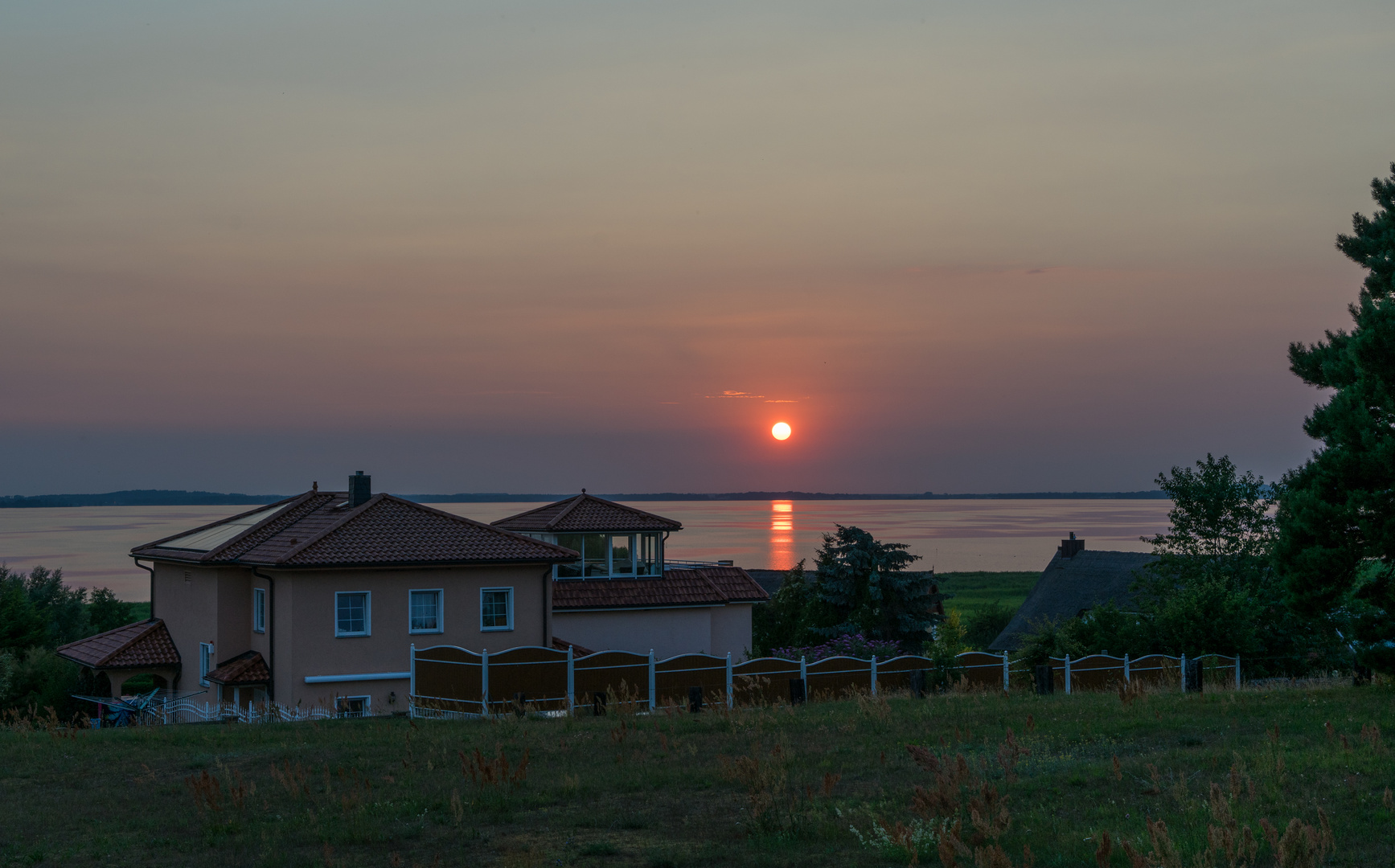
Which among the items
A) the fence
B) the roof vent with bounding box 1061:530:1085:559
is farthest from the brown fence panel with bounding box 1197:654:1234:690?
the roof vent with bounding box 1061:530:1085:559

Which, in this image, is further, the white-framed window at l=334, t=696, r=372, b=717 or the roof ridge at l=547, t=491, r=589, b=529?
the roof ridge at l=547, t=491, r=589, b=529

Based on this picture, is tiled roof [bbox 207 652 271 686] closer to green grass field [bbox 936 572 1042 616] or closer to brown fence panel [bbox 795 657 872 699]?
brown fence panel [bbox 795 657 872 699]

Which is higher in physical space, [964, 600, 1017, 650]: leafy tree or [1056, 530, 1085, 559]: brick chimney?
[1056, 530, 1085, 559]: brick chimney

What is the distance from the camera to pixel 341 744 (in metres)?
16.4

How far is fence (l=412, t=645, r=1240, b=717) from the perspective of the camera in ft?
82.1

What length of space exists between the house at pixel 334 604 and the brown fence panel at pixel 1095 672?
14.7m

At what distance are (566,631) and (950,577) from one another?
267ft

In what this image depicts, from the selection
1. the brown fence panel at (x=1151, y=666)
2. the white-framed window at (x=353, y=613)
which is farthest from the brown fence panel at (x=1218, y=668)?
the white-framed window at (x=353, y=613)

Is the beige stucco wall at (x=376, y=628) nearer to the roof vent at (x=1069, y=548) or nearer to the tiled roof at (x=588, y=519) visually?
the tiled roof at (x=588, y=519)

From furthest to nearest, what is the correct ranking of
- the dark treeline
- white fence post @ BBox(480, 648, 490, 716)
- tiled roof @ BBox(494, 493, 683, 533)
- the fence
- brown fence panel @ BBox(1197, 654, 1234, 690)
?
tiled roof @ BBox(494, 493, 683, 533), the dark treeline, brown fence panel @ BBox(1197, 654, 1234, 690), the fence, white fence post @ BBox(480, 648, 490, 716)

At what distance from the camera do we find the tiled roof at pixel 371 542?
3084 centimetres

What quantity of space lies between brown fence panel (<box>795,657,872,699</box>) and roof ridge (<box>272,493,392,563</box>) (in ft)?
46.1

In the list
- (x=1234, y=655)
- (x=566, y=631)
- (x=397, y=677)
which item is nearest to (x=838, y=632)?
(x=566, y=631)

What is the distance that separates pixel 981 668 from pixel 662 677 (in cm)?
809
